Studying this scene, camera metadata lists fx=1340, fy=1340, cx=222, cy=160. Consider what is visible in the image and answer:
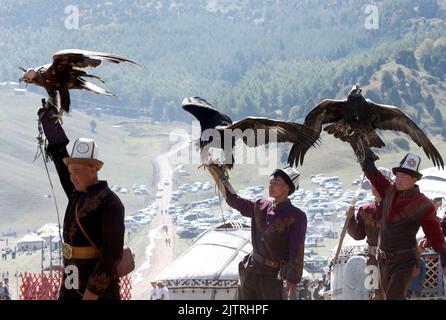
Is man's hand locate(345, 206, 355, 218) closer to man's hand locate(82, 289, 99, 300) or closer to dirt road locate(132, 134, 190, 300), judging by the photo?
man's hand locate(82, 289, 99, 300)

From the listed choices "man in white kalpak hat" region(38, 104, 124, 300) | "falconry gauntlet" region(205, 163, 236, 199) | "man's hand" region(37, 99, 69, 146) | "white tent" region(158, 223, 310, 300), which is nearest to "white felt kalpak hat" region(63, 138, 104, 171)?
"man in white kalpak hat" region(38, 104, 124, 300)

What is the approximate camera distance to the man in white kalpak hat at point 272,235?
35.6ft

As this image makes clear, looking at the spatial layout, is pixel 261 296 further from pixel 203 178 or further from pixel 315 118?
pixel 203 178

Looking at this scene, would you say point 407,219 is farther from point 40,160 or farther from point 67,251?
point 40,160

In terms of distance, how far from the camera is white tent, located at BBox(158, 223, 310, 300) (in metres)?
15.7

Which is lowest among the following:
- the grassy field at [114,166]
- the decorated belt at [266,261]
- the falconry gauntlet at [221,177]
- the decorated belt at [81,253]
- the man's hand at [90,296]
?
the man's hand at [90,296]

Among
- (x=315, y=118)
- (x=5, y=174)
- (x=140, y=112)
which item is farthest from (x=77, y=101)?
(x=315, y=118)

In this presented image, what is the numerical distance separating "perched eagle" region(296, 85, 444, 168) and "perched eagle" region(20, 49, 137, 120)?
226 centimetres

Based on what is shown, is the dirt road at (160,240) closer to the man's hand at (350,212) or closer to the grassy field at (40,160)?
the grassy field at (40,160)

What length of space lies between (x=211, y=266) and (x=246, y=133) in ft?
17.8

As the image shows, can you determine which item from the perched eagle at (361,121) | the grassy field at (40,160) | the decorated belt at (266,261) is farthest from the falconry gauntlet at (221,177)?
the grassy field at (40,160)

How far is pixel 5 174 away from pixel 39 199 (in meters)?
8.35

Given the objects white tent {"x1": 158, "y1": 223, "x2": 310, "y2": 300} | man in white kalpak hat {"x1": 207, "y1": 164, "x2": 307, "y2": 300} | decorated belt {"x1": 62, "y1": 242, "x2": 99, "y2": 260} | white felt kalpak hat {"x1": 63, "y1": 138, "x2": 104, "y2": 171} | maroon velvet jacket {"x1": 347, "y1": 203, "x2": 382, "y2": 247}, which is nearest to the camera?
decorated belt {"x1": 62, "y1": 242, "x2": 99, "y2": 260}

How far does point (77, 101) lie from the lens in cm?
17650
